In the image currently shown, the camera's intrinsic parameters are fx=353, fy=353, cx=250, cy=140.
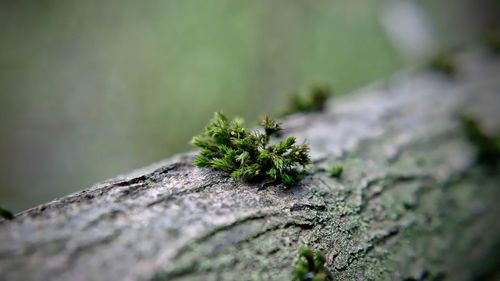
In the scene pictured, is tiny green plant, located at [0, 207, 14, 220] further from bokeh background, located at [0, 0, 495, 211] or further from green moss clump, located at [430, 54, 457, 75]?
bokeh background, located at [0, 0, 495, 211]

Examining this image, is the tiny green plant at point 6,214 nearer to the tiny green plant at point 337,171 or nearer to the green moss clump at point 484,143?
the tiny green plant at point 337,171

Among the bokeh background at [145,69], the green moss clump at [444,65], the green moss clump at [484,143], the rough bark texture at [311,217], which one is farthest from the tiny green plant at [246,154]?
the bokeh background at [145,69]

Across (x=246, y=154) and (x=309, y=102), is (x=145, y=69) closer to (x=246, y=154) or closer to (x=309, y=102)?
(x=309, y=102)

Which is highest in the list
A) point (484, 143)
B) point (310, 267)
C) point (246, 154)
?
point (246, 154)

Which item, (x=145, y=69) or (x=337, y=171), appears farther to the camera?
(x=145, y=69)

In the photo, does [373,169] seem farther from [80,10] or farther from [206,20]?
[80,10]

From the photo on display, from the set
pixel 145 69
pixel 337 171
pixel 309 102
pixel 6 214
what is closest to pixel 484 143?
pixel 309 102

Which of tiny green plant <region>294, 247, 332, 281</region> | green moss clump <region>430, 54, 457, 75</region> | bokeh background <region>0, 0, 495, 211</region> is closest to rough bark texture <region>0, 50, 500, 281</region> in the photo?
tiny green plant <region>294, 247, 332, 281</region>
